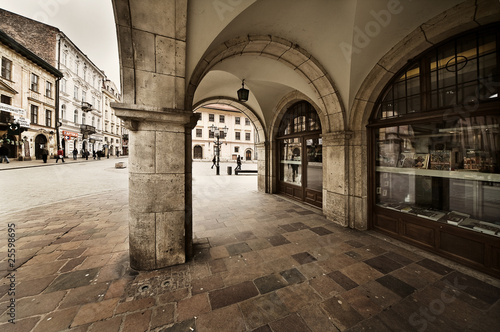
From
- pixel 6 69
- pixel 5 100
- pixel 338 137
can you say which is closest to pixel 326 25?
pixel 338 137

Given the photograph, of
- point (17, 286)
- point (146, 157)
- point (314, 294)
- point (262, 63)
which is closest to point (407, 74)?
point (262, 63)

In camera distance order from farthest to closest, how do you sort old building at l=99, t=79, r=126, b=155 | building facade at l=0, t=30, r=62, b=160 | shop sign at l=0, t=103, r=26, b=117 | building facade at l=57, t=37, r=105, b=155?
1. old building at l=99, t=79, r=126, b=155
2. building facade at l=57, t=37, r=105, b=155
3. building facade at l=0, t=30, r=62, b=160
4. shop sign at l=0, t=103, r=26, b=117

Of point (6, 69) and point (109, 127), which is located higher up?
point (6, 69)

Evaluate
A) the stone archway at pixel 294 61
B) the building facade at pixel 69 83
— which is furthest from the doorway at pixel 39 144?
the stone archway at pixel 294 61

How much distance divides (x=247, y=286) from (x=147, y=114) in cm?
268

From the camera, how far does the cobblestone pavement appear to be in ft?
6.15

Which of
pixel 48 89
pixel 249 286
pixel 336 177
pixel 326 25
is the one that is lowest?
pixel 249 286

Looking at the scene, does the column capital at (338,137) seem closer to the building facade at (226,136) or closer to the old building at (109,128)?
the building facade at (226,136)

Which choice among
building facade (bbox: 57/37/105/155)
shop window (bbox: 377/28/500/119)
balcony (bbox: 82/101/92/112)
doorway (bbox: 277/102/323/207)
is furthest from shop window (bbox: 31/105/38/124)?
shop window (bbox: 377/28/500/119)

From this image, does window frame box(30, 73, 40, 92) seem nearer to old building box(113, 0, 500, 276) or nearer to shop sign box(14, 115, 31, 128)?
shop sign box(14, 115, 31, 128)

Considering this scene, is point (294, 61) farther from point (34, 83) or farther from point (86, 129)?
point (86, 129)

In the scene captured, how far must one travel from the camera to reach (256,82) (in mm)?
6352

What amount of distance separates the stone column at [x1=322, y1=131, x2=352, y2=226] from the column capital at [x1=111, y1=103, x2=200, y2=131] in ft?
11.4

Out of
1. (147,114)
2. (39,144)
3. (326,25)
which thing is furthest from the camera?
(39,144)
